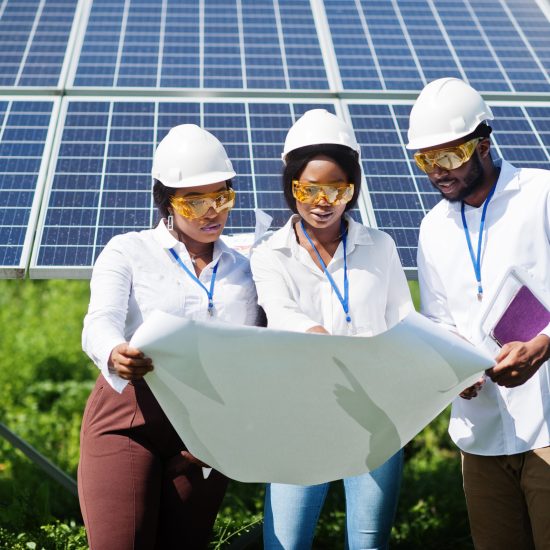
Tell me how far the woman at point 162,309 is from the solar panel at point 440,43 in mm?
2776

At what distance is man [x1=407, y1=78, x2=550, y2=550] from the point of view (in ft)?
12.8

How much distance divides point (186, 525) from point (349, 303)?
1145mm

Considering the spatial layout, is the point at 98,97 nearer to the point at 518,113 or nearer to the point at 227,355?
the point at 518,113

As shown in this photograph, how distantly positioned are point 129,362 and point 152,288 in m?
0.49

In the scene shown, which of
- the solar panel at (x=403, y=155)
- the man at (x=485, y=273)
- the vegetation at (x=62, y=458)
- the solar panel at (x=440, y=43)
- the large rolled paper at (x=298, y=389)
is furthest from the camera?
the solar panel at (x=440, y=43)

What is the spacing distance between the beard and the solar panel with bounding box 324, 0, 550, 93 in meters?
2.48

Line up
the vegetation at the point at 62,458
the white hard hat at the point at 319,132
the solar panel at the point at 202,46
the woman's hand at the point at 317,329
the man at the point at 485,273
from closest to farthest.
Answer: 1. the woman's hand at the point at 317,329
2. the white hard hat at the point at 319,132
3. the man at the point at 485,273
4. the vegetation at the point at 62,458
5. the solar panel at the point at 202,46

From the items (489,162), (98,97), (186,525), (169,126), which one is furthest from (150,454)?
(98,97)

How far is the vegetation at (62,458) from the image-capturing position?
20.7ft

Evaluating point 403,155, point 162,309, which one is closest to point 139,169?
point 403,155

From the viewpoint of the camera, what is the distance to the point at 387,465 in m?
3.94

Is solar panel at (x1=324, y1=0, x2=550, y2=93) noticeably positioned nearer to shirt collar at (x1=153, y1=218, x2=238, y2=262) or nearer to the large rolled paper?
shirt collar at (x1=153, y1=218, x2=238, y2=262)

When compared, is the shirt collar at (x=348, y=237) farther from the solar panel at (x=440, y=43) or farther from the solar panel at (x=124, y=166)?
the solar panel at (x=440, y=43)

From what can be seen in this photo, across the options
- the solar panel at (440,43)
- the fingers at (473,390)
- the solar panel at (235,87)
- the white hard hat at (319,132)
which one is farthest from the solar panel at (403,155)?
the white hard hat at (319,132)
